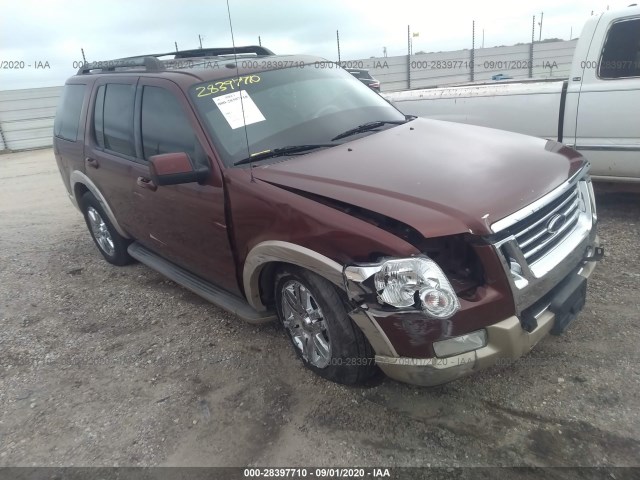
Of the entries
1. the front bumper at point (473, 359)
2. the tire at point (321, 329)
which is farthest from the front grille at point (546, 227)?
the tire at point (321, 329)

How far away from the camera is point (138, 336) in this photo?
3623 mm

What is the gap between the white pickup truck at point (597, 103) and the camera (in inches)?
173

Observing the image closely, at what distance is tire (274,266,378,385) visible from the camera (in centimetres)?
246

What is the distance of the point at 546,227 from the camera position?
2.46m

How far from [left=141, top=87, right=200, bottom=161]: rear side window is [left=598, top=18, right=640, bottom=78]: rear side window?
390 centimetres

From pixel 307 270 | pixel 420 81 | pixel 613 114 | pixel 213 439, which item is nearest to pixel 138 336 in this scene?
pixel 213 439

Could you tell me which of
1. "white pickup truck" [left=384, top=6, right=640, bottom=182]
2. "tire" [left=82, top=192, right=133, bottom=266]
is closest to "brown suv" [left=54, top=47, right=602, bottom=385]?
"tire" [left=82, top=192, right=133, bottom=266]

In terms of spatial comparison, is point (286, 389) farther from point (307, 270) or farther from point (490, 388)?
point (490, 388)

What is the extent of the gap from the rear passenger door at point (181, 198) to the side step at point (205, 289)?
7cm

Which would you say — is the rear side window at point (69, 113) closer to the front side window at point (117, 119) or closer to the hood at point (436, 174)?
the front side window at point (117, 119)

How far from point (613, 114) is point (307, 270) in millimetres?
3630

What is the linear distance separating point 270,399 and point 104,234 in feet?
9.97

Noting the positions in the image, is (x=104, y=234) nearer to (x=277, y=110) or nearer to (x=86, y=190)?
(x=86, y=190)

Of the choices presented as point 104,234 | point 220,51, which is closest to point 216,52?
point 220,51
